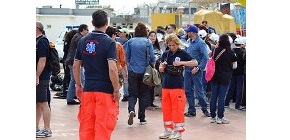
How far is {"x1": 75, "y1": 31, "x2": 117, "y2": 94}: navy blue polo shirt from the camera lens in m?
5.73

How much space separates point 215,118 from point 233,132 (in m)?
0.90

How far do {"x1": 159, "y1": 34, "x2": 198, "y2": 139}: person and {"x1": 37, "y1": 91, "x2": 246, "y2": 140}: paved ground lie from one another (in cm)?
36

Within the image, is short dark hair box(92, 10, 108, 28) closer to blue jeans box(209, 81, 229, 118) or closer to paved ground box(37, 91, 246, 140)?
paved ground box(37, 91, 246, 140)

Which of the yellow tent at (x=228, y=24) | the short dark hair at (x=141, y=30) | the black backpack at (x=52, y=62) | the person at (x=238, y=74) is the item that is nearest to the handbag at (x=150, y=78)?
the short dark hair at (x=141, y=30)

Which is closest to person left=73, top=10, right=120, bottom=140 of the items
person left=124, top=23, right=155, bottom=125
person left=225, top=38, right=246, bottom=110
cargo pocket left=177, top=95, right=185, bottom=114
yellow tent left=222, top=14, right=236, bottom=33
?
cargo pocket left=177, top=95, right=185, bottom=114

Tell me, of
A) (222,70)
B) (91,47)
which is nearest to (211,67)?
(222,70)

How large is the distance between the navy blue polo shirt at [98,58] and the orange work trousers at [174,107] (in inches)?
75.7

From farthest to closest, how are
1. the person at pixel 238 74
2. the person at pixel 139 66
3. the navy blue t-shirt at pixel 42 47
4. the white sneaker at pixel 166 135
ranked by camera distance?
the person at pixel 238 74 → the person at pixel 139 66 → the white sneaker at pixel 166 135 → the navy blue t-shirt at pixel 42 47

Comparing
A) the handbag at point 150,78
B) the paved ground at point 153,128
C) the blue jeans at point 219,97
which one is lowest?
the paved ground at point 153,128

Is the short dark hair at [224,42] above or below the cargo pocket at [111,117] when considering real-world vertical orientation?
above

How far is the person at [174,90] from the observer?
24.8ft

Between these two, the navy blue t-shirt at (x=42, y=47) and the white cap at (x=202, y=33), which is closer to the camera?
the navy blue t-shirt at (x=42, y=47)

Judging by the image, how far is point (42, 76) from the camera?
7.33 meters

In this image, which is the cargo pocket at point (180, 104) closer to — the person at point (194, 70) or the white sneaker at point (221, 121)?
the white sneaker at point (221, 121)
